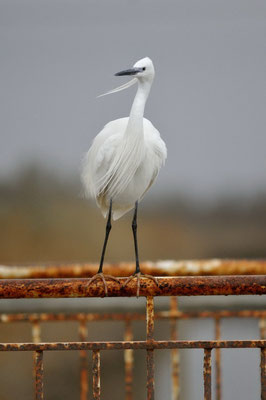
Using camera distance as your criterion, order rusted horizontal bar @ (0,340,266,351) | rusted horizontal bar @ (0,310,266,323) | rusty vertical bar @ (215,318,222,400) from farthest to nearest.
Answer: rusted horizontal bar @ (0,310,266,323) < rusty vertical bar @ (215,318,222,400) < rusted horizontal bar @ (0,340,266,351)

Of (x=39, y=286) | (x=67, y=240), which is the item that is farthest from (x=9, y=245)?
(x=39, y=286)

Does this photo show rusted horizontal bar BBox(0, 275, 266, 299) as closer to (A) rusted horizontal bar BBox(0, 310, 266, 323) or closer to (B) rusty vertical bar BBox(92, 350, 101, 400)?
(B) rusty vertical bar BBox(92, 350, 101, 400)

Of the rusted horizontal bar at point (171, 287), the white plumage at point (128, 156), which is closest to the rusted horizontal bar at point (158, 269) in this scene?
the white plumage at point (128, 156)

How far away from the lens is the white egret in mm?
2443

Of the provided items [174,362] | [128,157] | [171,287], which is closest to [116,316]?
[174,362]

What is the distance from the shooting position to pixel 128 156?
2.50 m

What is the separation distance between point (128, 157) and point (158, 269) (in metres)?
0.47

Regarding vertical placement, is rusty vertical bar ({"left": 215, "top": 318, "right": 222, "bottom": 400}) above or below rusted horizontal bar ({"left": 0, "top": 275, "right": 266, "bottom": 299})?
below

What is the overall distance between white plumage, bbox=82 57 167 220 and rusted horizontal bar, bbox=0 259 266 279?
384 millimetres

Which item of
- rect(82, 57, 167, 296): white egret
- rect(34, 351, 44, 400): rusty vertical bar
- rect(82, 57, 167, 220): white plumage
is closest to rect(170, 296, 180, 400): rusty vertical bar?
rect(82, 57, 167, 296): white egret

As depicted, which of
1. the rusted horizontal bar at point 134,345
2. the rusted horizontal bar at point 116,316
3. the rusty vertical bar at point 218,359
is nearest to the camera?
the rusted horizontal bar at point 134,345

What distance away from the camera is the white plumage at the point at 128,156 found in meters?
2.44

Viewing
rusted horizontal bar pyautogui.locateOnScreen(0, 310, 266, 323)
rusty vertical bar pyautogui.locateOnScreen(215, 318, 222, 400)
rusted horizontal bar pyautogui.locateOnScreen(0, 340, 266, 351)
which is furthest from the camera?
rusted horizontal bar pyautogui.locateOnScreen(0, 310, 266, 323)

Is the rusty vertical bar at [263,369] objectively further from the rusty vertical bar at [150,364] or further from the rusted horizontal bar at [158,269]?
the rusted horizontal bar at [158,269]
